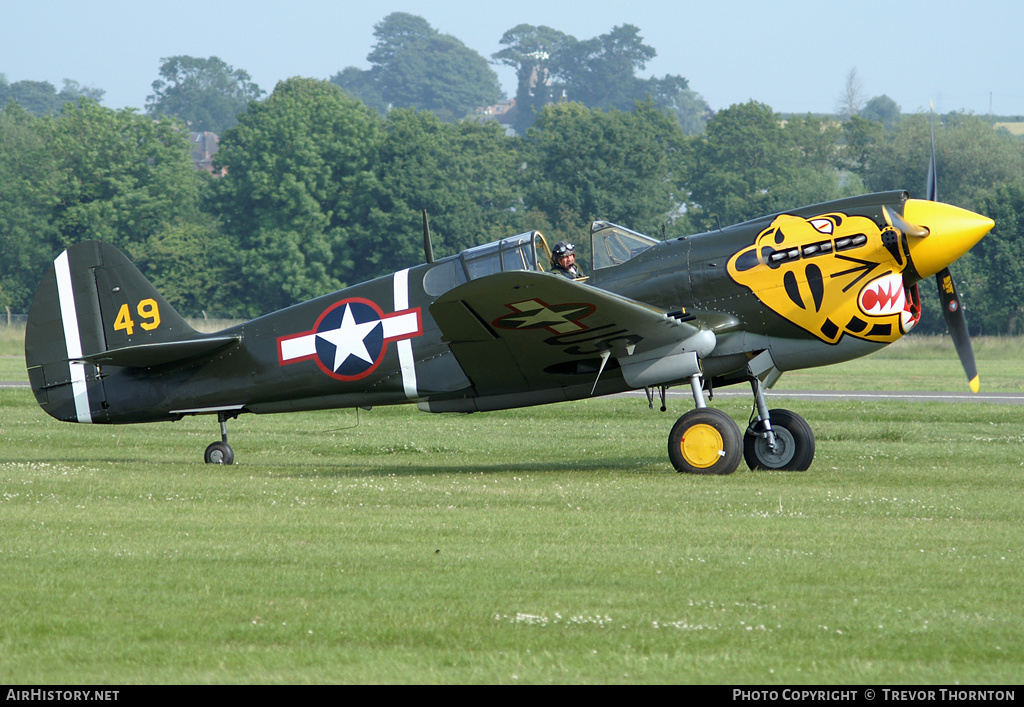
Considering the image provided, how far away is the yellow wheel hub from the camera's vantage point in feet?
35.1

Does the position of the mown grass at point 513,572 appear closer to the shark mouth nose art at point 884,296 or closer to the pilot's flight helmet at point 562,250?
the shark mouth nose art at point 884,296

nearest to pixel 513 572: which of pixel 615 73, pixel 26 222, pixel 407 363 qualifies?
pixel 407 363

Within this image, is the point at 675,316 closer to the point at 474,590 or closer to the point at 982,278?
the point at 474,590

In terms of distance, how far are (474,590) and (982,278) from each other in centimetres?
5032

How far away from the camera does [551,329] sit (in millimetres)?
10727

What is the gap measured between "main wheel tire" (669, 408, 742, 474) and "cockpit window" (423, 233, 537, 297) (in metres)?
2.29

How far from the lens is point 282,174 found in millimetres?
Answer: 63719

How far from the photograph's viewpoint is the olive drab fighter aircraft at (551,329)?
34.9ft

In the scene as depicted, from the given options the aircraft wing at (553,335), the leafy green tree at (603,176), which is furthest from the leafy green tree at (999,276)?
the aircraft wing at (553,335)

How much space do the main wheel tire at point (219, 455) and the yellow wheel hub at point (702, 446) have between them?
17.3ft

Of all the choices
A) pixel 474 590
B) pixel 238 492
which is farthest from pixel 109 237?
pixel 474 590

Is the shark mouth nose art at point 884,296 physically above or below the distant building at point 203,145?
below

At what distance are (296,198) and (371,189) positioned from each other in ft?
13.9

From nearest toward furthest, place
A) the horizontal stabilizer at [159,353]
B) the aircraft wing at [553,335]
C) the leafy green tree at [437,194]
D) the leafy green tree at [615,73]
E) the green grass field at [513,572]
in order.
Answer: the green grass field at [513,572]
the aircraft wing at [553,335]
the horizontal stabilizer at [159,353]
the leafy green tree at [437,194]
the leafy green tree at [615,73]
